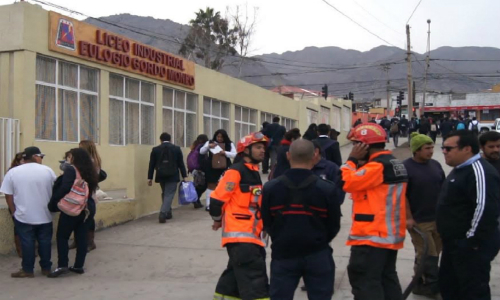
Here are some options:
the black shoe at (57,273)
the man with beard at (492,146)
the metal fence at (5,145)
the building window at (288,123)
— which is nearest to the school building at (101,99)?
the metal fence at (5,145)

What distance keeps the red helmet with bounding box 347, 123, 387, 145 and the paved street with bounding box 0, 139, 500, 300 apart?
7.49 ft

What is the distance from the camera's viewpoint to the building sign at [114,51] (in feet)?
43.6

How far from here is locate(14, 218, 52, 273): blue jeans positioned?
298 inches

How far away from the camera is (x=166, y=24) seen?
596 feet

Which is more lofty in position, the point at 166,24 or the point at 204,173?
the point at 166,24

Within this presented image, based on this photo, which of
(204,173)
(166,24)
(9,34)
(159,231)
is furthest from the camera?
(166,24)

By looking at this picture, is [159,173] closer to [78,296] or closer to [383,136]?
[78,296]

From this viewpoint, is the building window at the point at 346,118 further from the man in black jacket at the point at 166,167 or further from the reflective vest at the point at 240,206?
the reflective vest at the point at 240,206

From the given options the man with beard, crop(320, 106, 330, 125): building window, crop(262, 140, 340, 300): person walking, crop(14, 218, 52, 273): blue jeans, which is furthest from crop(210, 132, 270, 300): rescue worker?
crop(320, 106, 330, 125): building window

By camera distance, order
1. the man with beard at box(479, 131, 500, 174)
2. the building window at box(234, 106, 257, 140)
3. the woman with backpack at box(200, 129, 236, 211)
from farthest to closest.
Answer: the building window at box(234, 106, 257, 140) < the woman with backpack at box(200, 129, 236, 211) < the man with beard at box(479, 131, 500, 174)

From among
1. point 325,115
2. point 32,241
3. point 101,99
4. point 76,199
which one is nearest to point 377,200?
point 76,199

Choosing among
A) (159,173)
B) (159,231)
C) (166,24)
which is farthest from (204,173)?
(166,24)

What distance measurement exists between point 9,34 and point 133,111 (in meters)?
4.59

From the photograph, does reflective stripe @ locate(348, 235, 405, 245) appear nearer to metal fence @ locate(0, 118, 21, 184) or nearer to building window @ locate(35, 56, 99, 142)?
metal fence @ locate(0, 118, 21, 184)
